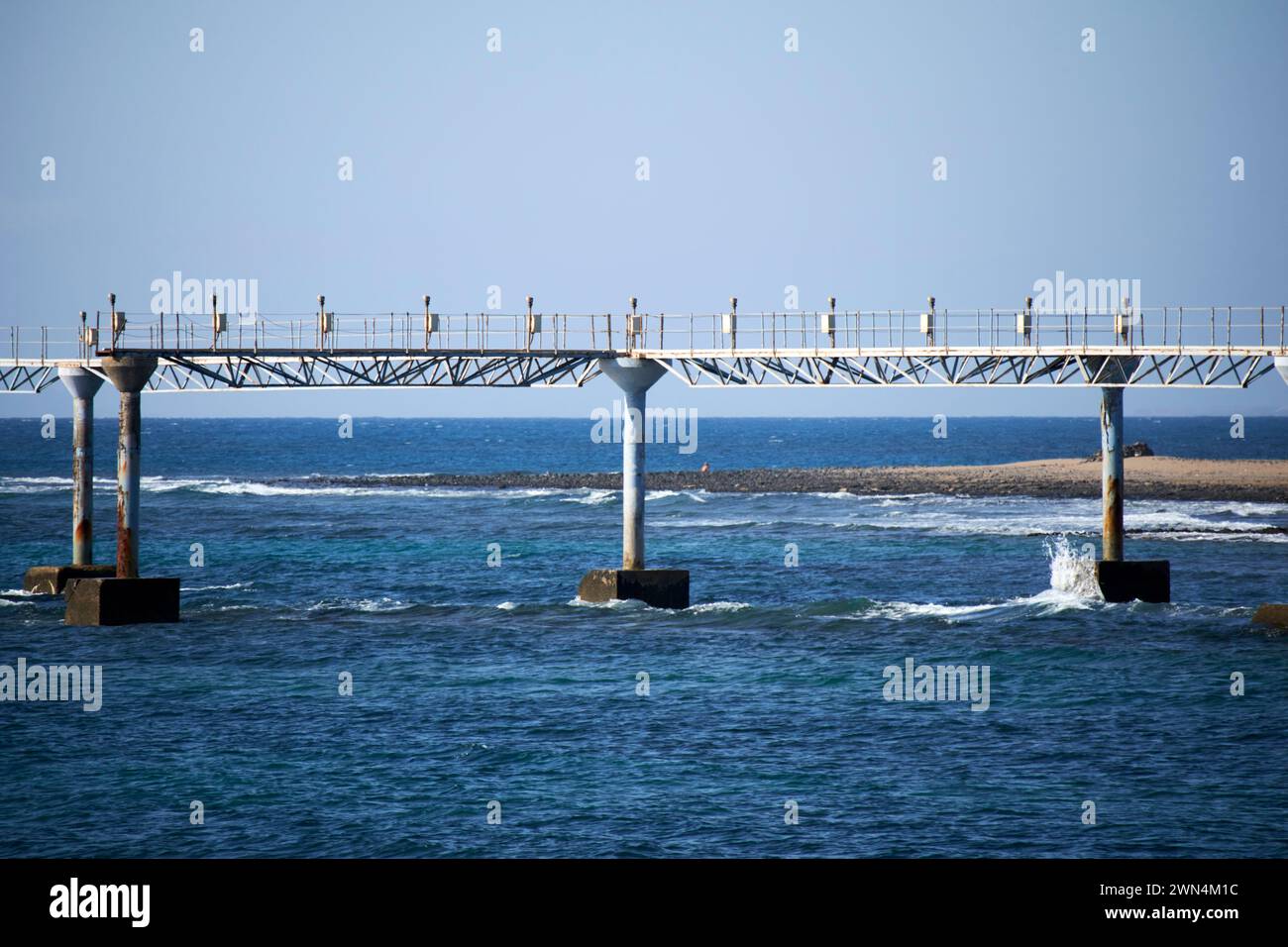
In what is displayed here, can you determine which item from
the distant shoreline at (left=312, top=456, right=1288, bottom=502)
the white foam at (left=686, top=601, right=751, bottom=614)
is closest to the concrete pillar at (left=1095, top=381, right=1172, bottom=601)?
the white foam at (left=686, top=601, right=751, bottom=614)

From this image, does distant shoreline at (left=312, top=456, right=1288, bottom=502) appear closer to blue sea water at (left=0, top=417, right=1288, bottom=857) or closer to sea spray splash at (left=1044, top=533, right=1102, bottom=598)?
blue sea water at (left=0, top=417, right=1288, bottom=857)

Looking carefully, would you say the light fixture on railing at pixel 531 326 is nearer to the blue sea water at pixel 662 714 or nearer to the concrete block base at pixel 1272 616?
the blue sea water at pixel 662 714

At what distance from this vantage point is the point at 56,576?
177 ft

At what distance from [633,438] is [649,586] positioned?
198 inches

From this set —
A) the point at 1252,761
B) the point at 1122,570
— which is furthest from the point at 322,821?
the point at 1122,570

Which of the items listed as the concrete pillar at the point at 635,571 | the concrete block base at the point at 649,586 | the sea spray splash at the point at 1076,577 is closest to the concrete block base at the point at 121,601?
the concrete pillar at the point at 635,571

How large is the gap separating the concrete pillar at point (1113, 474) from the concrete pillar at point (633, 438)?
50.7 ft

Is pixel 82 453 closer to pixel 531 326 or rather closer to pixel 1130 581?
pixel 531 326

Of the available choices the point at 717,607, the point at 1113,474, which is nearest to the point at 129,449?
the point at 717,607

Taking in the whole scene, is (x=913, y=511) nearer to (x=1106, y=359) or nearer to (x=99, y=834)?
(x=1106, y=359)

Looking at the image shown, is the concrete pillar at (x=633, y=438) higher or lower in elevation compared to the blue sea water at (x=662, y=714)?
higher

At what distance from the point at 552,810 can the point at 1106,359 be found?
2935cm

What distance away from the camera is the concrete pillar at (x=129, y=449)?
45375 millimetres

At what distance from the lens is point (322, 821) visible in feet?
86.6
